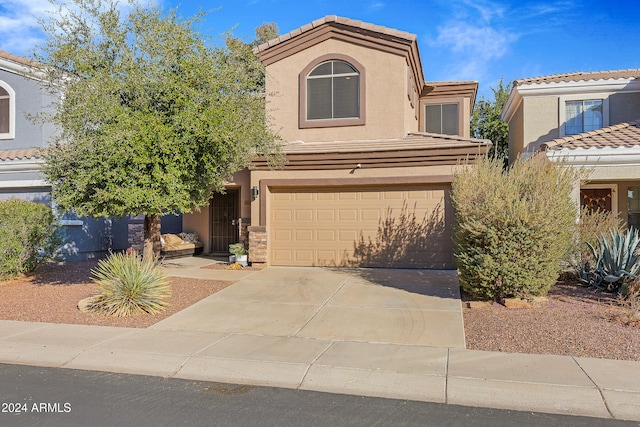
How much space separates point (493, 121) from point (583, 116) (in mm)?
11166

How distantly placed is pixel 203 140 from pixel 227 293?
3290 millimetres

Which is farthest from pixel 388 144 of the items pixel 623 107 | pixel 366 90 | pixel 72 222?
pixel 72 222

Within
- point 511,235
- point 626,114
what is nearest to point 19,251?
point 511,235

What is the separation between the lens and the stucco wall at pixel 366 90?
13.9 metres

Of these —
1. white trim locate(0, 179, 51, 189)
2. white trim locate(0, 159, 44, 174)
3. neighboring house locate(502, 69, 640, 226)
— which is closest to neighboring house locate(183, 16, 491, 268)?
neighboring house locate(502, 69, 640, 226)

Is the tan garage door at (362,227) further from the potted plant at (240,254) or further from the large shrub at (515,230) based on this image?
the large shrub at (515,230)

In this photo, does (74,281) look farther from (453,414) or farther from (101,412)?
(453,414)

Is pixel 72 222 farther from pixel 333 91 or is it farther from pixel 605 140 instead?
pixel 605 140

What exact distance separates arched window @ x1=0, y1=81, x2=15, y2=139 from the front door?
6.96 m

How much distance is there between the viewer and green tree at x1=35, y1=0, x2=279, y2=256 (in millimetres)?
8891

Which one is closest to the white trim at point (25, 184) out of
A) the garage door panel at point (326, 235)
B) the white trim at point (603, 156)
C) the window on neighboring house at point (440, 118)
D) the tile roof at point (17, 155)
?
the tile roof at point (17, 155)

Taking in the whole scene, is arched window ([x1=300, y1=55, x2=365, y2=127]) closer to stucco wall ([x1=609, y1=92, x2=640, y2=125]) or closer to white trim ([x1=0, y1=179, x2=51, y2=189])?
stucco wall ([x1=609, y1=92, x2=640, y2=125])

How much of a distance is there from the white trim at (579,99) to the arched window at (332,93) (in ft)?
21.9

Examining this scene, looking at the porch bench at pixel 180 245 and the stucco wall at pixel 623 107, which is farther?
the porch bench at pixel 180 245
